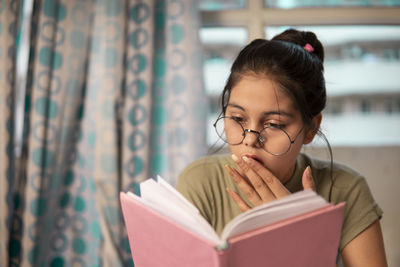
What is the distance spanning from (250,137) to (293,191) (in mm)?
264

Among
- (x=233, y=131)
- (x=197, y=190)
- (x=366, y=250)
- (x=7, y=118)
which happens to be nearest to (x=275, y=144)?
(x=233, y=131)

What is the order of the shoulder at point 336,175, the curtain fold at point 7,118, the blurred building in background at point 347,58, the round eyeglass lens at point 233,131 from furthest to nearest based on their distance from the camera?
the blurred building in background at point 347,58, the curtain fold at point 7,118, the shoulder at point 336,175, the round eyeglass lens at point 233,131

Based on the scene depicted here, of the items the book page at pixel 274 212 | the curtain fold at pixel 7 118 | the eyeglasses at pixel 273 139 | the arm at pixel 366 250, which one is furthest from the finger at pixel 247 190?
the curtain fold at pixel 7 118

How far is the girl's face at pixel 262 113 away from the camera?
0.90 meters

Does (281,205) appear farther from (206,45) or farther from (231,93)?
(206,45)

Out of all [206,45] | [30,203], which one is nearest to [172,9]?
[206,45]

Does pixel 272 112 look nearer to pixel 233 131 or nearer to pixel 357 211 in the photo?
pixel 233 131

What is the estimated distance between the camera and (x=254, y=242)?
0.59 metres

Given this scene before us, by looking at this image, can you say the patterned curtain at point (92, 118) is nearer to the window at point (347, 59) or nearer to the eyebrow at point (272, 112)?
the window at point (347, 59)

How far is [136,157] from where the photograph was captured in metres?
1.66

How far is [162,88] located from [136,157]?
14.4 inches

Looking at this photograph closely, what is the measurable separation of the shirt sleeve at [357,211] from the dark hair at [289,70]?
0.81ft

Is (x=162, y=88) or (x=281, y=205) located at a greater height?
(x=162, y=88)

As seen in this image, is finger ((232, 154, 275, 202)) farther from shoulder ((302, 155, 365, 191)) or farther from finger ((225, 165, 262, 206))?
shoulder ((302, 155, 365, 191))
